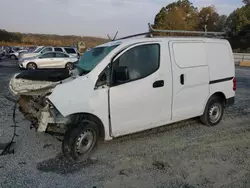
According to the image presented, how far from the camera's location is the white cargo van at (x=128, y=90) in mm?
4301

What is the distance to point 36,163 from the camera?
4.37 meters

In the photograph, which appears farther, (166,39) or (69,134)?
(166,39)

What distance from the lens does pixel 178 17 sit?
5912cm

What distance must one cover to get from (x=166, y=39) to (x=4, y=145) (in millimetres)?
3563

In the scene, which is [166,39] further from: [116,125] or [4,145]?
[4,145]

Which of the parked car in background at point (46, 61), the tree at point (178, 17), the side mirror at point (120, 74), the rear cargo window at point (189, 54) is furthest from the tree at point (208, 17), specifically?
the side mirror at point (120, 74)

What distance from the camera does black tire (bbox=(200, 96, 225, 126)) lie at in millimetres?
6207

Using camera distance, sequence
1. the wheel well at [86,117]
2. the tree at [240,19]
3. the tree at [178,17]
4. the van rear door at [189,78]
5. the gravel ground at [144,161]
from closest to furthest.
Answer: the gravel ground at [144,161] → the wheel well at [86,117] → the van rear door at [189,78] → the tree at [240,19] → the tree at [178,17]

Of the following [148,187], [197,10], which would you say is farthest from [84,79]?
[197,10]

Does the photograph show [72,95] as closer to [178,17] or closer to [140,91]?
[140,91]

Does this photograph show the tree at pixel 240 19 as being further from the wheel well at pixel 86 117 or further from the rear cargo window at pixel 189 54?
the wheel well at pixel 86 117

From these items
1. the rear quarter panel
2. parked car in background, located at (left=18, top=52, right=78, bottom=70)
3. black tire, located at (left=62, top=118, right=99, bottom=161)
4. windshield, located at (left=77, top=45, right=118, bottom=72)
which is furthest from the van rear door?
parked car in background, located at (left=18, top=52, right=78, bottom=70)

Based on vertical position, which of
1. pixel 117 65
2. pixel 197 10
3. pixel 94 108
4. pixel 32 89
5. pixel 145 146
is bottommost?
pixel 145 146

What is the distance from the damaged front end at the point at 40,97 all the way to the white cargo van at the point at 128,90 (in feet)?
0.05
